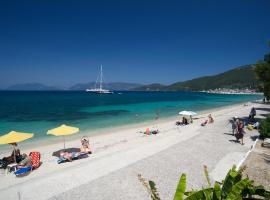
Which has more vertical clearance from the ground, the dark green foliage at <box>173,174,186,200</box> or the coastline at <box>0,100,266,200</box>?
the dark green foliage at <box>173,174,186,200</box>

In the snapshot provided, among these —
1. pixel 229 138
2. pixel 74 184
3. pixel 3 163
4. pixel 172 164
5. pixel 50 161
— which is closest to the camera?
pixel 74 184

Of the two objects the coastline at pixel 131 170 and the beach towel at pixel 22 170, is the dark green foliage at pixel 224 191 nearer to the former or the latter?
the coastline at pixel 131 170

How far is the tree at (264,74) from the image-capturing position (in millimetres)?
21500

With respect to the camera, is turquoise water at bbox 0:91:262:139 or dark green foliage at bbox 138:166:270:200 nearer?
dark green foliage at bbox 138:166:270:200

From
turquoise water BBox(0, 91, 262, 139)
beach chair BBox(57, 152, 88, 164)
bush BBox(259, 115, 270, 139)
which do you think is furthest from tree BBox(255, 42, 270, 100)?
beach chair BBox(57, 152, 88, 164)

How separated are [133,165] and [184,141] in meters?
6.20

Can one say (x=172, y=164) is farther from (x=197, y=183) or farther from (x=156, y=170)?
(x=197, y=183)

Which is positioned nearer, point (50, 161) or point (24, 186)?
point (24, 186)

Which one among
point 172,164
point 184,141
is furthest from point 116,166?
point 184,141

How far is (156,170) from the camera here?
1026 centimetres

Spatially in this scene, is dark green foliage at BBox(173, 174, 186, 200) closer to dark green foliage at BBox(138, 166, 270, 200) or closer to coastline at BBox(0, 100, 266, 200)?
dark green foliage at BBox(138, 166, 270, 200)

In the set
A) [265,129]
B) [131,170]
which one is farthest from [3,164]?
[265,129]

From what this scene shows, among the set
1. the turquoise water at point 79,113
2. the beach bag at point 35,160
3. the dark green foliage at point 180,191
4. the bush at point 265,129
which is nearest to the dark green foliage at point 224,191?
the dark green foliage at point 180,191

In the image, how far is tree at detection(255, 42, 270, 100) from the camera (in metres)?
21.5
